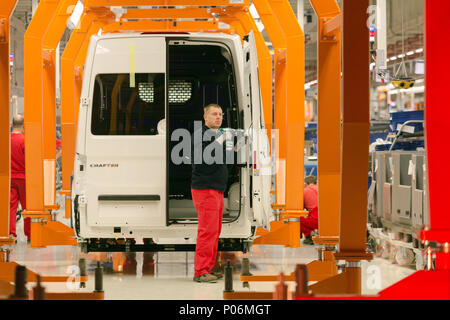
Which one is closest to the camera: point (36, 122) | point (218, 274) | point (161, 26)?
point (218, 274)

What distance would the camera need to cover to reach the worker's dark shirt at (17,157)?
10.5 meters

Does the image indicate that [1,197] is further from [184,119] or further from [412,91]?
[412,91]

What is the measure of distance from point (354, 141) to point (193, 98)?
149 inches

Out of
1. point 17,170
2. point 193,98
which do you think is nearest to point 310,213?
point 193,98

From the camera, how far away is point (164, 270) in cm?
815

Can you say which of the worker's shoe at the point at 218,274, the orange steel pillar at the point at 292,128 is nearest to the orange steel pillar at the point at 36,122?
the worker's shoe at the point at 218,274

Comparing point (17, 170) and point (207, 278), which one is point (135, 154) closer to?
point (207, 278)

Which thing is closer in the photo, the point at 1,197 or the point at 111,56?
the point at 1,197

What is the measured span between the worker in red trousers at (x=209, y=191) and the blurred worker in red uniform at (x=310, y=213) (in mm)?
3825

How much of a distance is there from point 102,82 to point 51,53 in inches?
127
